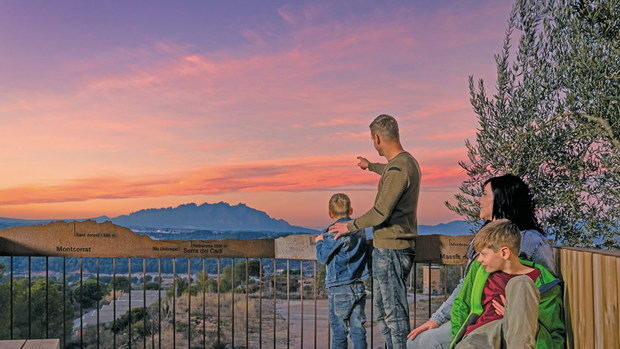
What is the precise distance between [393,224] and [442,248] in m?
0.89

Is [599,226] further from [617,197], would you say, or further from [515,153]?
[515,153]

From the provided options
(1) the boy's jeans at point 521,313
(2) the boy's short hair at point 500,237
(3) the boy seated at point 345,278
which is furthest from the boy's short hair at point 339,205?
(1) the boy's jeans at point 521,313

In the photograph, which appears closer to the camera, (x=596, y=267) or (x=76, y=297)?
(x=596, y=267)

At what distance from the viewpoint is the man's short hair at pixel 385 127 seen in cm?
433

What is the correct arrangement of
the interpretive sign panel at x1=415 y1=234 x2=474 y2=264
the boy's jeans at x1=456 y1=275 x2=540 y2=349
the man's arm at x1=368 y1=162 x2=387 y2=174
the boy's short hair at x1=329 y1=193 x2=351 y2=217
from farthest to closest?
the interpretive sign panel at x1=415 y1=234 x2=474 y2=264 < the man's arm at x1=368 y1=162 x2=387 y2=174 < the boy's short hair at x1=329 y1=193 x2=351 y2=217 < the boy's jeans at x1=456 y1=275 x2=540 y2=349

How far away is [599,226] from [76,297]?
7917 millimetres

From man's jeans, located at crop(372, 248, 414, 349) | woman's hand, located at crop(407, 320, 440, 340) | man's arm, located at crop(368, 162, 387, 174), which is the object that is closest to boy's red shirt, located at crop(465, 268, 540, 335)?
woman's hand, located at crop(407, 320, 440, 340)

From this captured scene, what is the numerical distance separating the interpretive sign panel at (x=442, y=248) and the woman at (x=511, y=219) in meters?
1.27

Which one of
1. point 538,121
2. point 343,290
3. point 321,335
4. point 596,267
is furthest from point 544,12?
point 596,267

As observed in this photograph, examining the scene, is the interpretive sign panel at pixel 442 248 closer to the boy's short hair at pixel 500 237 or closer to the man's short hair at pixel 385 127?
the man's short hair at pixel 385 127

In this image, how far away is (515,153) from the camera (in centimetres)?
941

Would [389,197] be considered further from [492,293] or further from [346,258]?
[492,293]

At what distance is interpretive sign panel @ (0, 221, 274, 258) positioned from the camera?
5242 millimetres

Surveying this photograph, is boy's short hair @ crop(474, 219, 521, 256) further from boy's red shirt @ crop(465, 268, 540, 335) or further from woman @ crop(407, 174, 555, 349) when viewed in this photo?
woman @ crop(407, 174, 555, 349)
